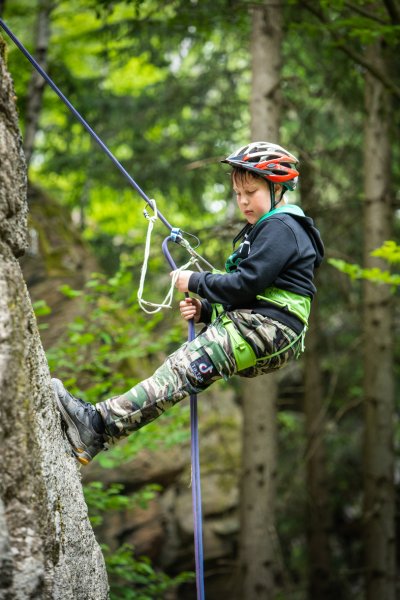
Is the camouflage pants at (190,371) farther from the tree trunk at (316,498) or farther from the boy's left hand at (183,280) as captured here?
the tree trunk at (316,498)

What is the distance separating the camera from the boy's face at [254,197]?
13.0 ft

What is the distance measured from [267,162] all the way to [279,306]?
81 centimetres

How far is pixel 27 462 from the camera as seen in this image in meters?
2.94

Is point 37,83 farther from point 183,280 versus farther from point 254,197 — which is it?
point 183,280

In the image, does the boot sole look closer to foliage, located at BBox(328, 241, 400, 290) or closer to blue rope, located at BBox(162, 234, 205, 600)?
blue rope, located at BBox(162, 234, 205, 600)

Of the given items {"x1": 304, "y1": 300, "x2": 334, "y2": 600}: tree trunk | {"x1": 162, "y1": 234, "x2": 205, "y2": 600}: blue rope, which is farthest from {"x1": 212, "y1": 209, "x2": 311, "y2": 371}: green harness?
{"x1": 304, "y1": 300, "x2": 334, "y2": 600}: tree trunk

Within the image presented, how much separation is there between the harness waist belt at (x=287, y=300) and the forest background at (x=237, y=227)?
5.88ft

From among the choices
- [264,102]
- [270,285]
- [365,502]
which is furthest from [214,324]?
[365,502]

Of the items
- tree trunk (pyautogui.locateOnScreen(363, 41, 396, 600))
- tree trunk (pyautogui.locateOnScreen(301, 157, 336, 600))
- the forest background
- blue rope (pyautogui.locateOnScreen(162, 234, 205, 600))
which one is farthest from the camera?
tree trunk (pyautogui.locateOnScreen(301, 157, 336, 600))

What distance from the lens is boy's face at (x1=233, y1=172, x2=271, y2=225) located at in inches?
156

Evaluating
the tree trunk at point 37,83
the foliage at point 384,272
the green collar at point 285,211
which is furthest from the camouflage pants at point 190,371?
the tree trunk at point 37,83

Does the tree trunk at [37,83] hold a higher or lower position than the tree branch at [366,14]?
higher

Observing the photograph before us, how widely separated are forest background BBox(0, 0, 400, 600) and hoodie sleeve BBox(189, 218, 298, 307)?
1897mm

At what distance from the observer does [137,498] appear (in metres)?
6.79
